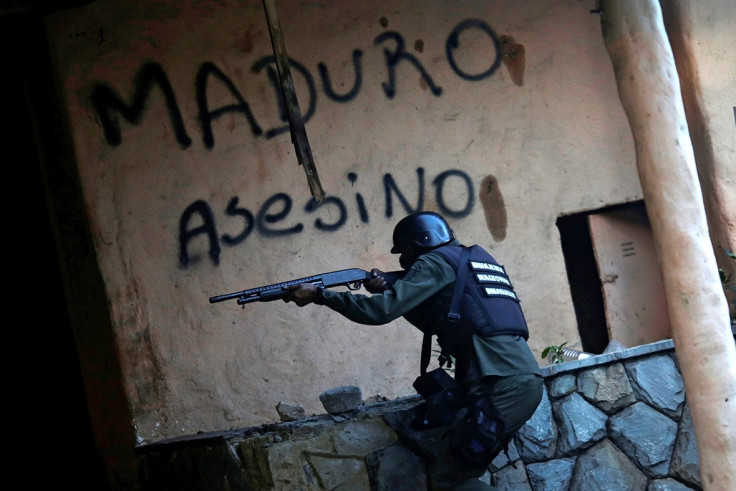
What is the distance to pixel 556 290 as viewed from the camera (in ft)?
19.7

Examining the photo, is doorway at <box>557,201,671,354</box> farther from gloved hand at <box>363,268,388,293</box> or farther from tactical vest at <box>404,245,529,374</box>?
Result: gloved hand at <box>363,268,388,293</box>

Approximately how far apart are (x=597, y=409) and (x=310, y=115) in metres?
2.51

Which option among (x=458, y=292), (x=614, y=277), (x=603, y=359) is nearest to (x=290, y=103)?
(x=458, y=292)

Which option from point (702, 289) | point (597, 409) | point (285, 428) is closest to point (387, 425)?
point (285, 428)

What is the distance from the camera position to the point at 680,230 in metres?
3.84

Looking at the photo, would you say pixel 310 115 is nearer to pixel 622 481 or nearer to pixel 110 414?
pixel 110 414

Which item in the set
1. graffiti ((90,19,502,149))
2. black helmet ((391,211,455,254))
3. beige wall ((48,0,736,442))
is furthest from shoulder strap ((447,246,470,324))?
graffiti ((90,19,502,149))

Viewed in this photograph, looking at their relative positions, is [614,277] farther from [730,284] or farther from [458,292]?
Result: [458,292]

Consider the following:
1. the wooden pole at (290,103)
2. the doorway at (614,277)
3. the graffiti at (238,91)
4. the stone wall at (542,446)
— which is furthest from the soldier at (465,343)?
the doorway at (614,277)

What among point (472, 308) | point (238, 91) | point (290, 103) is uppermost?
point (238, 91)

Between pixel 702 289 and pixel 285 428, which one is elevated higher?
pixel 702 289

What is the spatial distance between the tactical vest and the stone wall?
0.49m

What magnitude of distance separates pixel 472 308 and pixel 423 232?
0.49 meters

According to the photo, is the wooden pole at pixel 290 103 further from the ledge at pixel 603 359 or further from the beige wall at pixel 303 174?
the ledge at pixel 603 359
